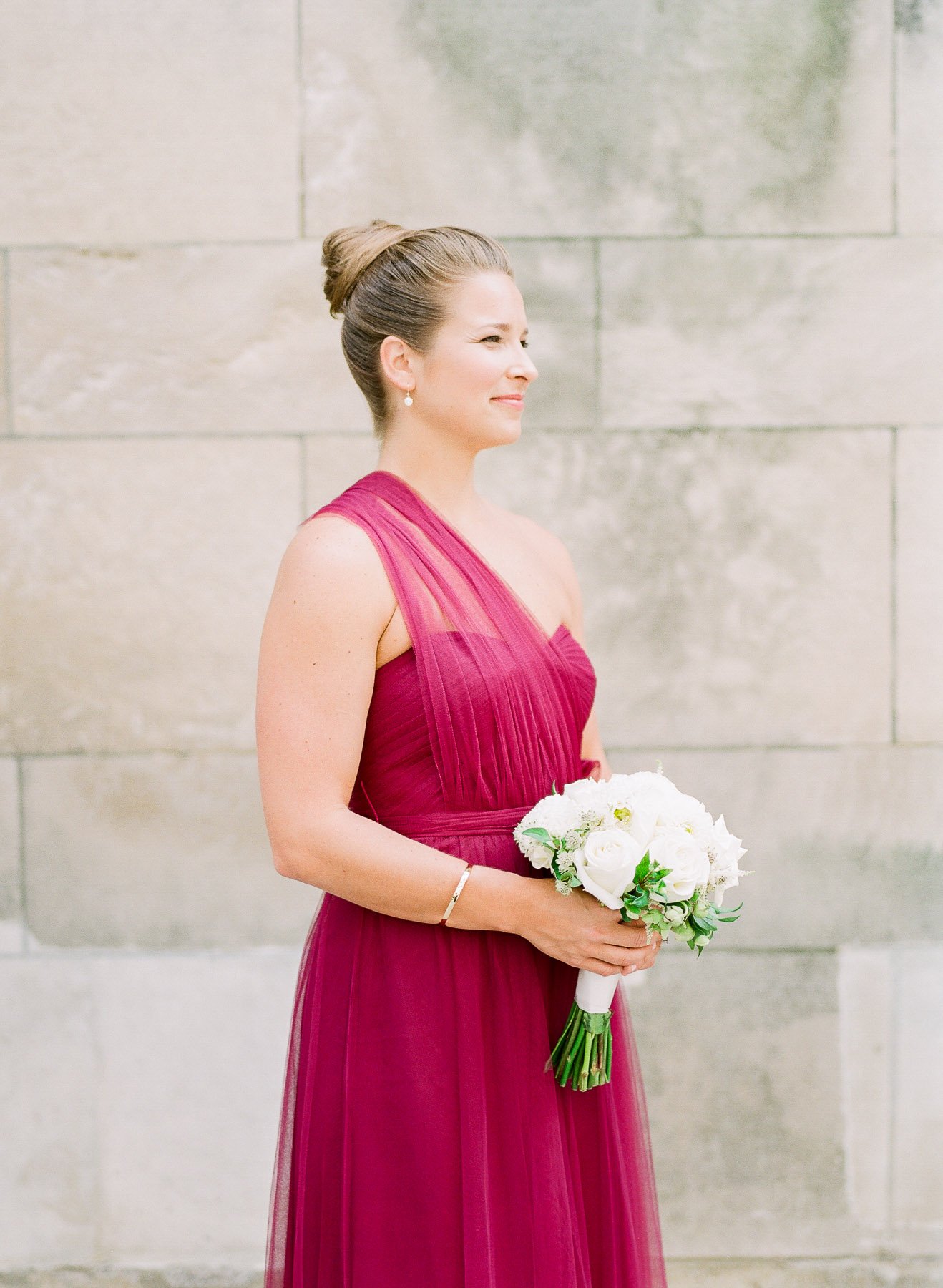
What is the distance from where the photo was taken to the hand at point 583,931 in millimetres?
1866

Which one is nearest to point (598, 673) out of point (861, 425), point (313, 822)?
point (861, 425)

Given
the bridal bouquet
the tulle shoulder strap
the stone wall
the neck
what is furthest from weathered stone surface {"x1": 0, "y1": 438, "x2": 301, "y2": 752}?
the bridal bouquet

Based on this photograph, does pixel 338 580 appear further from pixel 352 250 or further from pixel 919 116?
pixel 919 116

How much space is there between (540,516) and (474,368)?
138 centimetres

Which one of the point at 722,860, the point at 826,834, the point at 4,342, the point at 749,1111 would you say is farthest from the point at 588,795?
the point at 4,342

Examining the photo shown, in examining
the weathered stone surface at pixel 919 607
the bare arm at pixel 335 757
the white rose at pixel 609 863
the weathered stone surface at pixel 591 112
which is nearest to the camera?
the white rose at pixel 609 863

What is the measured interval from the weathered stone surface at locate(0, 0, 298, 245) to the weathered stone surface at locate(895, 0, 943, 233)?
5.81 ft

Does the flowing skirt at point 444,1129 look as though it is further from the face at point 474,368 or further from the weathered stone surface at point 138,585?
the weathered stone surface at point 138,585

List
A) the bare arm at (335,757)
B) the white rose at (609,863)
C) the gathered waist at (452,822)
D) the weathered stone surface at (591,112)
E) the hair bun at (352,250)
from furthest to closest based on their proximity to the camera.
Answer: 1. the weathered stone surface at (591,112)
2. the hair bun at (352,250)
3. the gathered waist at (452,822)
4. the bare arm at (335,757)
5. the white rose at (609,863)

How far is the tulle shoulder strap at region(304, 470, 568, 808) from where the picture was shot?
192 centimetres

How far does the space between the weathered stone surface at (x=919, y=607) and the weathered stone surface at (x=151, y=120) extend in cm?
200

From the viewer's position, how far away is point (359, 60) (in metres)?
3.32

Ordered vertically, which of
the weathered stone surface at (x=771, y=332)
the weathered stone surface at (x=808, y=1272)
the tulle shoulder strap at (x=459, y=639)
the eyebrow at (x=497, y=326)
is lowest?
the weathered stone surface at (x=808, y=1272)

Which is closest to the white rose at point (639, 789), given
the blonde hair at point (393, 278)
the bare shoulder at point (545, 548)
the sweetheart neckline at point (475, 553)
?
the sweetheart neckline at point (475, 553)
